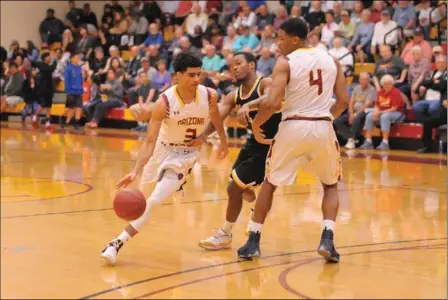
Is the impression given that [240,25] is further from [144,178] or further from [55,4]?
[144,178]

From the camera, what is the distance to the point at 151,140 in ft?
23.4

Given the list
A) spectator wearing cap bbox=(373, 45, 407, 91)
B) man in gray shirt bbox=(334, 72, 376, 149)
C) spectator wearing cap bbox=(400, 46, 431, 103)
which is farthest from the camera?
spectator wearing cap bbox=(373, 45, 407, 91)

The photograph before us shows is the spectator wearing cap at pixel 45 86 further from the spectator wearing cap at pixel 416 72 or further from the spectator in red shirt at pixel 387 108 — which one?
the spectator wearing cap at pixel 416 72

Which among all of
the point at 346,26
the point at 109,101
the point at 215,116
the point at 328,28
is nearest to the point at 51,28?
the point at 109,101

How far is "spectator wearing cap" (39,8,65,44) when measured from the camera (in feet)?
90.9

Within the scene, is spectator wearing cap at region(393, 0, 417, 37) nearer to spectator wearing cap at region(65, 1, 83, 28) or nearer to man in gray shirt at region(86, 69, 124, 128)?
man in gray shirt at region(86, 69, 124, 128)

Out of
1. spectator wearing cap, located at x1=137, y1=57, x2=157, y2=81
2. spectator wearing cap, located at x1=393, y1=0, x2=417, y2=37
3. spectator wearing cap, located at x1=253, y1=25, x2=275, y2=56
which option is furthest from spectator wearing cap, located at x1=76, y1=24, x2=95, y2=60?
spectator wearing cap, located at x1=393, y1=0, x2=417, y2=37

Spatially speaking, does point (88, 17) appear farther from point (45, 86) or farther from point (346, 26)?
point (346, 26)

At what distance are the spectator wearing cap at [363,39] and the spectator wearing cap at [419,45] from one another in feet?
4.60

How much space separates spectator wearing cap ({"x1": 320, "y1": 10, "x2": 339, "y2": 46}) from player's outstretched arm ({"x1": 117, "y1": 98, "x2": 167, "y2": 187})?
42.6 ft

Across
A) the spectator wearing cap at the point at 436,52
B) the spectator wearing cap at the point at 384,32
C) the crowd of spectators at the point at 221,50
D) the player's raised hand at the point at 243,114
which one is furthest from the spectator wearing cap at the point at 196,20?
the player's raised hand at the point at 243,114

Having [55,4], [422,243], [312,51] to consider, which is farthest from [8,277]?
[55,4]

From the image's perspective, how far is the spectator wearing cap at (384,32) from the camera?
18.7 meters

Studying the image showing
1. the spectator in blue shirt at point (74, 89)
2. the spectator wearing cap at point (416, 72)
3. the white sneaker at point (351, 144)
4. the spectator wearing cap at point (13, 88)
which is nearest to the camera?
the spectator wearing cap at point (416, 72)
